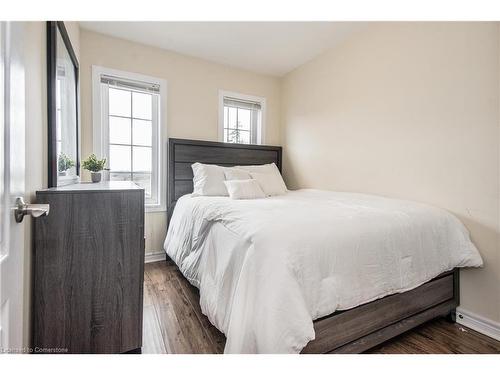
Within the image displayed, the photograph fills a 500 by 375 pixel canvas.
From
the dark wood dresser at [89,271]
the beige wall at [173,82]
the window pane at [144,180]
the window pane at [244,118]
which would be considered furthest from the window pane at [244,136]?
the dark wood dresser at [89,271]

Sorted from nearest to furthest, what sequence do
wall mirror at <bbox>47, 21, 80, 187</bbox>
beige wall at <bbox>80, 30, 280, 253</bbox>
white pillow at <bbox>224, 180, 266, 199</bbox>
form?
1. wall mirror at <bbox>47, 21, 80, 187</bbox>
2. white pillow at <bbox>224, 180, 266, 199</bbox>
3. beige wall at <bbox>80, 30, 280, 253</bbox>

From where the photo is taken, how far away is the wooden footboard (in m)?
1.21

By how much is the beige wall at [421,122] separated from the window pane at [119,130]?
88.1 inches

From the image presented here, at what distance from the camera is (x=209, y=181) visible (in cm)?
267

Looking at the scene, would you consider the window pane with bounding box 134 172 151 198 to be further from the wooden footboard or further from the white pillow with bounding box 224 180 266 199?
the wooden footboard

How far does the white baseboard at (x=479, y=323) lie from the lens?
1640 millimetres

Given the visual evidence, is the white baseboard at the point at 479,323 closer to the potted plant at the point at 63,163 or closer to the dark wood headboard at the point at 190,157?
the dark wood headboard at the point at 190,157

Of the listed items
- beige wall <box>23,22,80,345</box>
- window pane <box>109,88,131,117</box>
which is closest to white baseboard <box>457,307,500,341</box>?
beige wall <box>23,22,80,345</box>

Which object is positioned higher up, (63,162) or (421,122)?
(421,122)

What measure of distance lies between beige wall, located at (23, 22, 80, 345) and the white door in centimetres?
37

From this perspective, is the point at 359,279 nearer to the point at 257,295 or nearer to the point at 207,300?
the point at 257,295

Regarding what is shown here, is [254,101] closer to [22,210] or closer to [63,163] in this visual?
[63,163]

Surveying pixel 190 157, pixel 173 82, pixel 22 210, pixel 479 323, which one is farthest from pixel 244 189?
pixel 479 323

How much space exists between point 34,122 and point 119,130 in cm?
182
